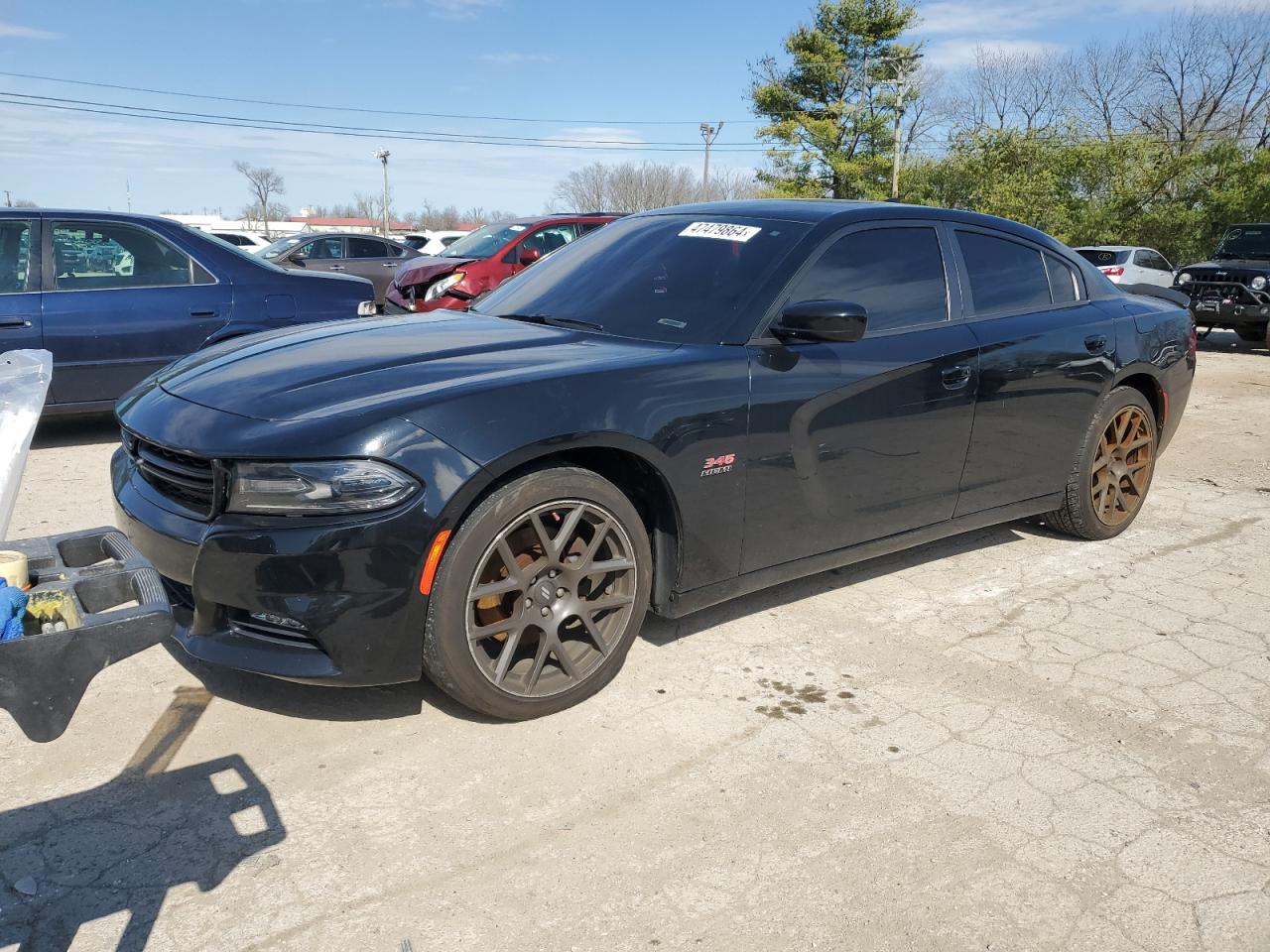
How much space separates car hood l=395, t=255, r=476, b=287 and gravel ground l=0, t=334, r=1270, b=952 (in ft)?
27.0

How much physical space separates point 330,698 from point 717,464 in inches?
57.6

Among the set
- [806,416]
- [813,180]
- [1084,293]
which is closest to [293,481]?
[806,416]

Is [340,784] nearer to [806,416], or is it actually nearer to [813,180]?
[806,416]

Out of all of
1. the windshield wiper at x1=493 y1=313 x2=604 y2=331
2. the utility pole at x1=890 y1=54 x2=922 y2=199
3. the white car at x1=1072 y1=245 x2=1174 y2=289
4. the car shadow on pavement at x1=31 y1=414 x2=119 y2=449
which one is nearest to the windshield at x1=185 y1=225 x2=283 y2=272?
the car shadow on pavement at x1=31 y1=414 x2=119 y2=449

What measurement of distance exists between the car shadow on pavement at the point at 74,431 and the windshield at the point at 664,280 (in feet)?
13.4

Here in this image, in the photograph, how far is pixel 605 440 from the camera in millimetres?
2998

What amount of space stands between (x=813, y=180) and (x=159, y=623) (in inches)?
1442

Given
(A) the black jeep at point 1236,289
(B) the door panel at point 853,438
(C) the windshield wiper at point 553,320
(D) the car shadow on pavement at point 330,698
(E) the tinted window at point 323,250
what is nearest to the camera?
(D) the car shadow on pavement at point 330,698

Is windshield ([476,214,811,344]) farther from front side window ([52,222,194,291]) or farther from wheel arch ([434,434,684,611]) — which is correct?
front side window ([52,222,194,291])

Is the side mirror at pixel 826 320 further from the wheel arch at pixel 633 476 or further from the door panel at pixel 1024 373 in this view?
the door panel at pixel 1024 373

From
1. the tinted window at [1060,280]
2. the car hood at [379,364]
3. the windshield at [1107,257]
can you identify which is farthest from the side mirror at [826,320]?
the windshield at [1107,257]

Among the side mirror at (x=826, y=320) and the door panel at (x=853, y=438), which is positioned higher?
the side mirror at (x=826, y=320)

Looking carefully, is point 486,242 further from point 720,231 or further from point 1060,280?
point 720,231

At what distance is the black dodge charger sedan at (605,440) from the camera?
2.67 meters
